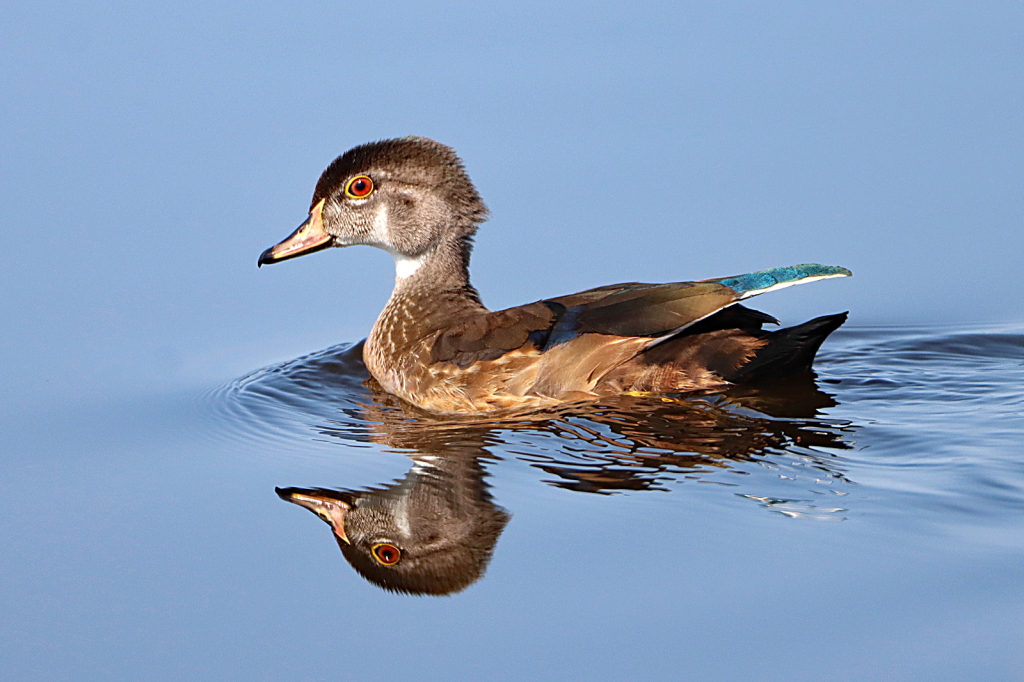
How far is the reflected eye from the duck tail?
7.82 feet

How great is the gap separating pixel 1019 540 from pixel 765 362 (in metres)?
2.03

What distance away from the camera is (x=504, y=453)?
686 centimetres

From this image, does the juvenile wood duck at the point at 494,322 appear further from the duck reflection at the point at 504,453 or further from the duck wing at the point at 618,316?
the duck reflection at the point at 504,453

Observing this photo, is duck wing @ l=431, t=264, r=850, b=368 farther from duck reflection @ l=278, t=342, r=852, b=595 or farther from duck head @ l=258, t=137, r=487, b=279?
duck head @ l=258, t=137, r=487, b=279

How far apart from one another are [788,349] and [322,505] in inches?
107

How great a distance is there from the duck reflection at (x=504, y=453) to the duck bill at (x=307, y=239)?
1261 millimetres

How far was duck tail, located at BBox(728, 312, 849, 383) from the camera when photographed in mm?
7012

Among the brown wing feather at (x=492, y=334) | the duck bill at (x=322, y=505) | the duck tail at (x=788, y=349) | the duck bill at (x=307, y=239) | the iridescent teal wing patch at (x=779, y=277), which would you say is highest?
the duck bill at (x=307, y=239)

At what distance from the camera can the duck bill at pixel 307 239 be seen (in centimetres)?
856

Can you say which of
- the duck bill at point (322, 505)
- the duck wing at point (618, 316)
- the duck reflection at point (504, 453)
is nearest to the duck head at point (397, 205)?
the duck wing at point (618, 316)

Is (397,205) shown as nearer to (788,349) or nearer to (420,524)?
(788,349)

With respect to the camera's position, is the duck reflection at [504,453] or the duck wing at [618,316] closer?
the duck reflection at [504,453]

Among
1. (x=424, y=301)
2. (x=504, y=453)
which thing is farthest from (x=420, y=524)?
(x=424, y=301)

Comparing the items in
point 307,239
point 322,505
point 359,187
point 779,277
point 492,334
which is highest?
point 359,187
